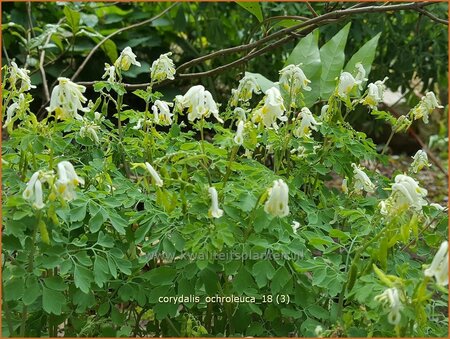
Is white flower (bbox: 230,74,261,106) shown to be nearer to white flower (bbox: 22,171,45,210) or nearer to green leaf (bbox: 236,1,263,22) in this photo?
green leaf (bbox: 236,1,263,22)

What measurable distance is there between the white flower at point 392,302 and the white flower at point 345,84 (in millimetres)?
617

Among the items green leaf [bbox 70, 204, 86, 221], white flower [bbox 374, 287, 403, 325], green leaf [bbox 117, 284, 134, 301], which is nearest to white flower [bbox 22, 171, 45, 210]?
green leaf [bbox 70, 204, 86, 221]

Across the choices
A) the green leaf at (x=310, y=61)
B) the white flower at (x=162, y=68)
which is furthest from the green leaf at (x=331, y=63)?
the white flower at (x=162, y=68)

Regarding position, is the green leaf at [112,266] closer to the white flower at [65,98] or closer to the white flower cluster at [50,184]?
the white flower cluster at [50,184]

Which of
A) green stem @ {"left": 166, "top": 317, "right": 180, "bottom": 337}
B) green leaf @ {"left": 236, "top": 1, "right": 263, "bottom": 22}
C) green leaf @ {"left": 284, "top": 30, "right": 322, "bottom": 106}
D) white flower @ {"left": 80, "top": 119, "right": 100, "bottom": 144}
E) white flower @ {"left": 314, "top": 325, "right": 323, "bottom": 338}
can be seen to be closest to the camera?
white flower @ {"left": 314, "top": 325, "right": 323, "bottom": 338}

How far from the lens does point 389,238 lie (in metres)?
1.47

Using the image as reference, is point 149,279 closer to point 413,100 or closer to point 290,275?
point 290,275

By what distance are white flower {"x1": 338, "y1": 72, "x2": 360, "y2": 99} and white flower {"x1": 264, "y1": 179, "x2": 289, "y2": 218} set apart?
0.49 meters

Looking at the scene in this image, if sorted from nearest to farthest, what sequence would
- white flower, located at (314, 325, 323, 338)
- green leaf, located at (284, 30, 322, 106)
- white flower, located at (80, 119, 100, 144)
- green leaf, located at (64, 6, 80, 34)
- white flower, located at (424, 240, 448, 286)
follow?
white flower, located at (424, 240, 448, 286) → white flower, located at (314, 325, 323, 338) → white flower, located at (80, 119, 100, 144) → green leaf, located at (284, 30, 322, 106) → green leaf, located at (64, 6, 80, 34)

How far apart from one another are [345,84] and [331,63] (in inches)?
21.0

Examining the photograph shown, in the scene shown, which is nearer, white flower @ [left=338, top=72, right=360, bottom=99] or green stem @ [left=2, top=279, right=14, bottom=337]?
green stem @ [left=2, top=279, right=14, bottom=337]

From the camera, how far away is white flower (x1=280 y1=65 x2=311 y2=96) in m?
1.71

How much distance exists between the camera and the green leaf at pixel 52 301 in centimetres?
144

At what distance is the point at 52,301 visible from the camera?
1446 millimetres
